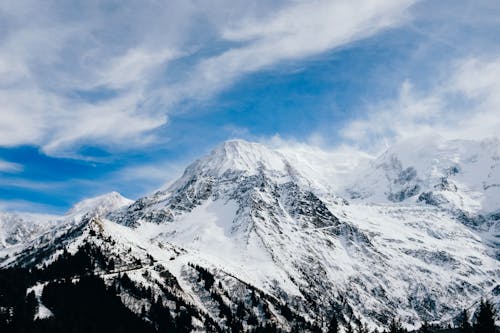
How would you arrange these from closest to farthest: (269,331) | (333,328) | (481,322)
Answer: (481,322) < (333,328) < (269,331)

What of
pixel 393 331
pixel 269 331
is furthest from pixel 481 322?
pixel 269 331

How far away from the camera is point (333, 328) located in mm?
161625

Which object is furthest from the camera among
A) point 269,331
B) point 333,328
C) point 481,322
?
point 269,331

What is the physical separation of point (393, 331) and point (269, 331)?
Result: 40.3 m

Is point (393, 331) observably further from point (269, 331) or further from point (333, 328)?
point (269, 331)

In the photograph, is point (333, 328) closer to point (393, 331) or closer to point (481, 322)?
point (393, 331)

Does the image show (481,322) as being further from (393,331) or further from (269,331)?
(269,331)

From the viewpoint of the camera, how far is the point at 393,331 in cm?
16900

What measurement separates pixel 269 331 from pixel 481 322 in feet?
232

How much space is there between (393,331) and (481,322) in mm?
35812

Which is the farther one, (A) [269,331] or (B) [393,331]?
(A) [269,331]

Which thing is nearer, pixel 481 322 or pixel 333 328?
pixel 481 322

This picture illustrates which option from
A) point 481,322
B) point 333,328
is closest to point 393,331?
point 333,328
